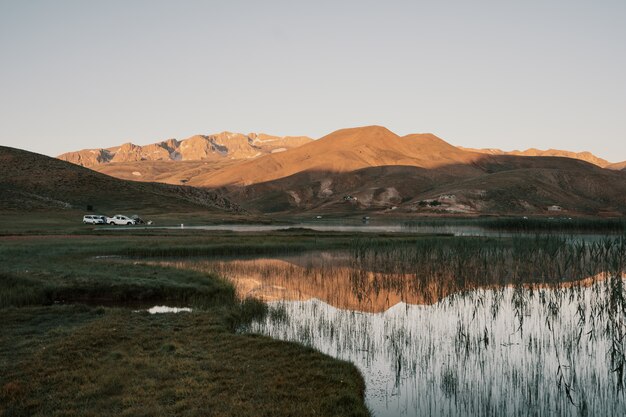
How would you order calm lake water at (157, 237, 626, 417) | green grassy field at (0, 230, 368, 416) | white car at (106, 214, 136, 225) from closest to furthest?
green grassy field at (0, 230, 368, 416) → calm lake water at (157, 237, 626, 417) → white car at (106, 214, 136, 225)

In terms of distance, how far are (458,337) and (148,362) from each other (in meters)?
12.6

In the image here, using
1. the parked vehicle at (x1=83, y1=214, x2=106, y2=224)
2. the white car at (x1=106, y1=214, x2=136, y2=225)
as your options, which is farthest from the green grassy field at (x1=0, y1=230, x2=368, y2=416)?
the parked vehicle at (x1=83, y1=214, x2=106, y2=224)

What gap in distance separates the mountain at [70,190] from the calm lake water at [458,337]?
322ft

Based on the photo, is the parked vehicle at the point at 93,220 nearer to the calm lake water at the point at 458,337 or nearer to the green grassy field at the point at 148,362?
the calm lake water at the point at 458,337

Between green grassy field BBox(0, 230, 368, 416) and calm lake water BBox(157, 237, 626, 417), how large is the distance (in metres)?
2.01

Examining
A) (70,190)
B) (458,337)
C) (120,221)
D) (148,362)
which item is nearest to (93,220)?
(120,221)

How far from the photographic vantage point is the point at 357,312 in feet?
84.2

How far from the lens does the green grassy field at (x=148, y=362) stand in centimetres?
1216

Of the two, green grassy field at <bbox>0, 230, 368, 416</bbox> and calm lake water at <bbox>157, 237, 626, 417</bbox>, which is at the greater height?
green grassy field at <bbox>0, 230, 368, 416</bbox>

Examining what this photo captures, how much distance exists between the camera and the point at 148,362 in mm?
14984

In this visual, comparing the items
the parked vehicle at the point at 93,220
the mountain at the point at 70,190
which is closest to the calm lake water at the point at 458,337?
the parked vehicle at the point at 93,220

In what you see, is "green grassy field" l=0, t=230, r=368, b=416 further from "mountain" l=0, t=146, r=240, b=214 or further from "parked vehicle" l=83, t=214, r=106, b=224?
"mountain" l=0, t=146, r=240, b=214

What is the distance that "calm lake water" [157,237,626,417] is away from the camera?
48.3ft

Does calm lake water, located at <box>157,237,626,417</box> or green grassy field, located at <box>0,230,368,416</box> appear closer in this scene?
green grassy field, located at <box>0,230,368,416</box>
